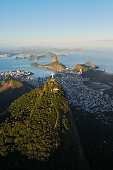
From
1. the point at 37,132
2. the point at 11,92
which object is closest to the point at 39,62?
the point at 11,92

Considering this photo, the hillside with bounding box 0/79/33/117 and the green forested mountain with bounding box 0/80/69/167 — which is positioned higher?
the green forested mountain with bounding box 0/80/69/167

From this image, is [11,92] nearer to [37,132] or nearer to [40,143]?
[37,132]

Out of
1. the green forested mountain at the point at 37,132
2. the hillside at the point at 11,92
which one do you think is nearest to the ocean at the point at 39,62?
the hillside at the point at 11,92

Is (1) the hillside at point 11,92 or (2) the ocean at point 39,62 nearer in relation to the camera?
(1) the hillside at point 11,92

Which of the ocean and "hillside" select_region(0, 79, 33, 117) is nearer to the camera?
"hillside" select_region(0, 79, 33, 117)

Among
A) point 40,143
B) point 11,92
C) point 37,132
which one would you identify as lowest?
point 11,92

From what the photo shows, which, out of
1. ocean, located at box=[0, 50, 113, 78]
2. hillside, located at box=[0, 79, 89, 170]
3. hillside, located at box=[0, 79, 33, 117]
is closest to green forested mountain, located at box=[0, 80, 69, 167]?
hillside, located at box=[0, 79, 89, 170]

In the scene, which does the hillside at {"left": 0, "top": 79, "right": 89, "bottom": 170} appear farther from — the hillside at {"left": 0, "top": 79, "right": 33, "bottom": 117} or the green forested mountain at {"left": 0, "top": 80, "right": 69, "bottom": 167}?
→ the hillside at {"left": 0, "top": 79, "right": 33, "bottom": 117}

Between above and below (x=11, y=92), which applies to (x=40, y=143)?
above

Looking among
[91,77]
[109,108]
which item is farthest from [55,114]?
[91,77]

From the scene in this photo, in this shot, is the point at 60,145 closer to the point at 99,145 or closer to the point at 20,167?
the point at 20,167

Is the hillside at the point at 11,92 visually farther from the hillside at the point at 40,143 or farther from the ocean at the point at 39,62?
the ocean at the point at 39,62
